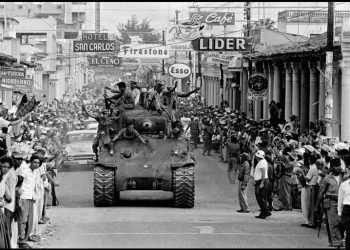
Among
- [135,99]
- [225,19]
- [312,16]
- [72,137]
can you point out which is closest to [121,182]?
[135,99]

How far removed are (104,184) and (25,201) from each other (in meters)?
5.98

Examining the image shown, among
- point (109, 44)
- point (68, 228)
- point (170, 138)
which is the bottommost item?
point (68, 228)

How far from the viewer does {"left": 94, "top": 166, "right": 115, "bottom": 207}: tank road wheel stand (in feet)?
75.7

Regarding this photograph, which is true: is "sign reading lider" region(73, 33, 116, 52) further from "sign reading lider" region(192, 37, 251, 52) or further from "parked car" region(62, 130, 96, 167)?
"parked car" region(62, 130, 96, 167)

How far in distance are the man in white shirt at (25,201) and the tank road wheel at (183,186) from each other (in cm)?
590

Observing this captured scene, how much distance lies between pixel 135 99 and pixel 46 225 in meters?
6.65

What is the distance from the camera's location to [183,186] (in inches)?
902

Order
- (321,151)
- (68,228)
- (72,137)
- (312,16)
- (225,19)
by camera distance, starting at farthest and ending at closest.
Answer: (312,16) < (225,19) < (72,137) < (321,151) < (68,228)

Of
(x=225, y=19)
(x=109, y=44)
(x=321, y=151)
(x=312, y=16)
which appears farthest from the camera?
(x=312, y=16)

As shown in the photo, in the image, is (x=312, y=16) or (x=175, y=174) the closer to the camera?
(x=175, y=174)

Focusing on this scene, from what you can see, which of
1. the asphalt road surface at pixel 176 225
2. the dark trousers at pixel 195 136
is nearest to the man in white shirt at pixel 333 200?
the asphalt road surface at pixel 176 225

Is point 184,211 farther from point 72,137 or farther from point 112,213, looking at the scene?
point 72,137

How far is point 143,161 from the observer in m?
23.5

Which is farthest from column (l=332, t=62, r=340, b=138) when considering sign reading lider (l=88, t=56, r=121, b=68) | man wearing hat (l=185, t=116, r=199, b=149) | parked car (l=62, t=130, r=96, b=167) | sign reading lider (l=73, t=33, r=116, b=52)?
sign reading lider (l=88, t=56, r=121, b=68)
